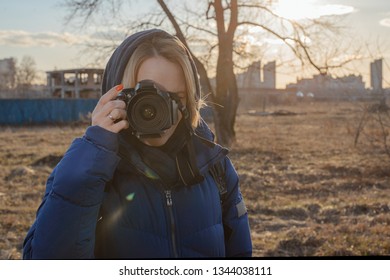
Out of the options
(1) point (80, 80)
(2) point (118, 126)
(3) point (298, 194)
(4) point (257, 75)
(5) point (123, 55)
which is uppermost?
(4) point (257, 75)

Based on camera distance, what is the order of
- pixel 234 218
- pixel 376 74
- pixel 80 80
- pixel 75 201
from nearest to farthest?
1. pixel 75 201
2. pixel 234 218
3. pixel 376 74
4. pixel 80 80

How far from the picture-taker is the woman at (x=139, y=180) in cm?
110

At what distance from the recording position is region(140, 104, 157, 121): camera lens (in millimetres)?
1212

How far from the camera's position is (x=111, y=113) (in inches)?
46.3

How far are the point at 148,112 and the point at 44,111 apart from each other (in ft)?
48.0

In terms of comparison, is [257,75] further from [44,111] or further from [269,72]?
[44,111]

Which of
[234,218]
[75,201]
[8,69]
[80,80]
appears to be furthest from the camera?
[80,80]

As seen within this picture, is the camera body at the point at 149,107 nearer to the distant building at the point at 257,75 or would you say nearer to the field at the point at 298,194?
the field at the point at 298,194

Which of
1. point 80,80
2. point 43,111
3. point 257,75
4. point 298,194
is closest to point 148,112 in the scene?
point 298,194

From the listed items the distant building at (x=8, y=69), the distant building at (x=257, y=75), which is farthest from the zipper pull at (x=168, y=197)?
the distant building at (x=257, y=75)

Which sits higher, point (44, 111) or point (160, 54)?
point (160, 54)

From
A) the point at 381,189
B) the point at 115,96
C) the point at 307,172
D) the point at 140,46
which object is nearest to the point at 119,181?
the point at 115,96

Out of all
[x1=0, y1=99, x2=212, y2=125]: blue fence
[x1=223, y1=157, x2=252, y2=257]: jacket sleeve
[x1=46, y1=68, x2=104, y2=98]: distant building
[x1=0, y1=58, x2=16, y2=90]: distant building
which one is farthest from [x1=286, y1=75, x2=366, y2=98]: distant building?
[x1=223, y1=157, x2=252, y2=257]: jacket sleeve

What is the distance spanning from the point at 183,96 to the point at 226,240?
0.37 m
